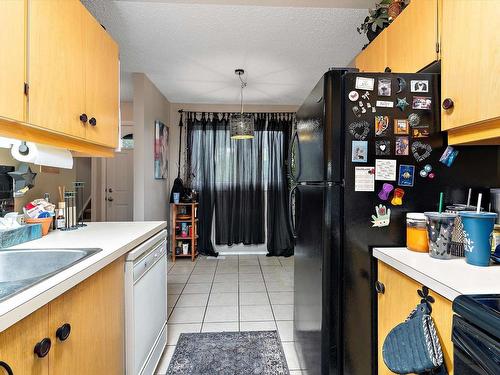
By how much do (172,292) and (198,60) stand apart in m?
2.60

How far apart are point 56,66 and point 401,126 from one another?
5.32ft

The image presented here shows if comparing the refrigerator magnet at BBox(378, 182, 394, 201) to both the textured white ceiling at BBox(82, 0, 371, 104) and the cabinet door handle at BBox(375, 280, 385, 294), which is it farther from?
the textured white ceiling at BBox(82, 0, 371, 104)

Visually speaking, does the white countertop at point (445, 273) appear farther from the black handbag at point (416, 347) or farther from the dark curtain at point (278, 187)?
the dark curtain at point (278, 187)

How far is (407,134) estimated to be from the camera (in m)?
1.24

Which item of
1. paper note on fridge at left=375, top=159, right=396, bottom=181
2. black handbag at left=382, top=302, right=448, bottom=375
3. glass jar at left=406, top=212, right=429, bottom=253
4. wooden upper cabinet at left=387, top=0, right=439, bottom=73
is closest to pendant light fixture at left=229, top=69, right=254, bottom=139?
wooden upper cabinet at left=387, top=0, right=439, bottom=73

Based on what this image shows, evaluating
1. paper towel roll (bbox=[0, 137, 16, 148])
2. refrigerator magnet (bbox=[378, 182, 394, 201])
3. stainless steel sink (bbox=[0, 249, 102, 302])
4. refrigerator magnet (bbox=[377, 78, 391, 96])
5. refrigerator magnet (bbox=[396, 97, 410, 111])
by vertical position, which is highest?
refrigerator magnet (bbox=[377, 78, 391, 96])

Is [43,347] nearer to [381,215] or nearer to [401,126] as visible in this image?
[381,215]

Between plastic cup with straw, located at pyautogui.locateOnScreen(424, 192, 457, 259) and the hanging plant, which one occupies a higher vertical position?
the hanging plant

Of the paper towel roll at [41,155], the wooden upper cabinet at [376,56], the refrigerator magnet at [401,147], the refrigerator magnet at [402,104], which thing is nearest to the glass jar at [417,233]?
the refrigerator magnet at [401,147]

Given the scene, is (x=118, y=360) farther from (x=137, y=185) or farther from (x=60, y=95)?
(x=137, y=185)

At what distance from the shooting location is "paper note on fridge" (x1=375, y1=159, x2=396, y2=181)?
123 centimetres

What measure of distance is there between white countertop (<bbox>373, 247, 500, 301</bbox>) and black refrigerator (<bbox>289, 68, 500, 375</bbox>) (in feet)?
0.52

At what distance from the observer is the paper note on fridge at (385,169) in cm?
123

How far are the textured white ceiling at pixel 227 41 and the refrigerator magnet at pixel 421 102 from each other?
123cm
